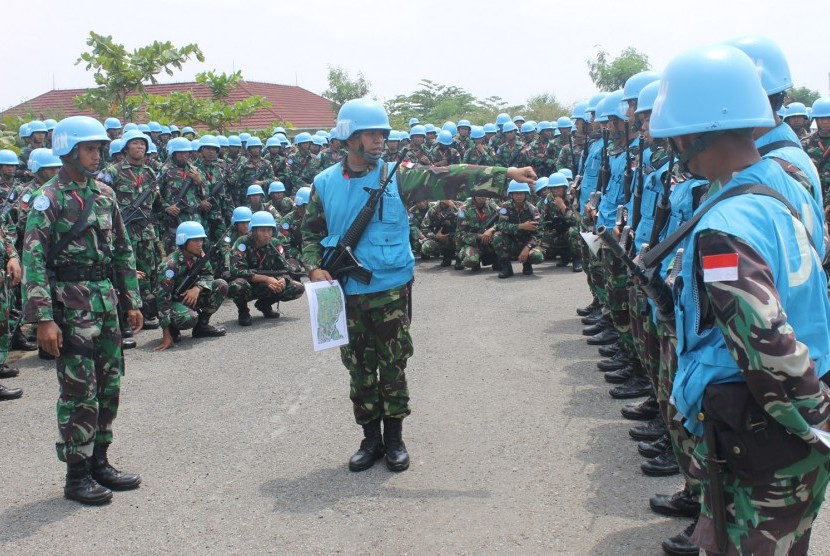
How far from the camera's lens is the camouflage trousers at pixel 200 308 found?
8.84 m

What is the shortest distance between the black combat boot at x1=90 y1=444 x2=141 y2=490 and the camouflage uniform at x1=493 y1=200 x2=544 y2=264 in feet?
26.6

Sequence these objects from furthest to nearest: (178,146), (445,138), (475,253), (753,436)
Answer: (445,138), (475,253), (178,146), (753,436)

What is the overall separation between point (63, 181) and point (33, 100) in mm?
42498

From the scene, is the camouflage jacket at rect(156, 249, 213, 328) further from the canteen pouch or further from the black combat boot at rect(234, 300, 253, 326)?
the canteen pouch

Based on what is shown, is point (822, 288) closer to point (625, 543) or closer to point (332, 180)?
point (625, 543)

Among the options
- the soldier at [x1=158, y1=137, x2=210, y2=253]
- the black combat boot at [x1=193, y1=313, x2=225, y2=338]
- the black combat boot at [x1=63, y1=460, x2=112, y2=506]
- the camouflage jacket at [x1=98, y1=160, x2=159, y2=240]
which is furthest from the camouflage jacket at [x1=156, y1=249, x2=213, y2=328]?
the black combat boot at [x1=63, y1=460, x2=112, y2=506]

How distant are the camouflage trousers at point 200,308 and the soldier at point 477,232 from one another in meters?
4.64

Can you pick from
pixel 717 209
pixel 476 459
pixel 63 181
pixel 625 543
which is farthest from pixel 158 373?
pixel 717 209

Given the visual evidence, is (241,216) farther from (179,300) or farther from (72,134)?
(72,134)

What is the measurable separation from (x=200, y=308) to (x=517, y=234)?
5.26 m

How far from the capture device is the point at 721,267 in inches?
81.2

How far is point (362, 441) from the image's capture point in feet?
17.2

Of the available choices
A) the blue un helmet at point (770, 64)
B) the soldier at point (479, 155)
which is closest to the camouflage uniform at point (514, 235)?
the soldier at point (479, 155)

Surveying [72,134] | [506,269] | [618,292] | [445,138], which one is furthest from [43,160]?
[445,138]
